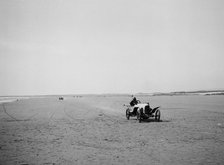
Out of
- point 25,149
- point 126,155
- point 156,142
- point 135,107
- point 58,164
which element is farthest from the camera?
point 135,107

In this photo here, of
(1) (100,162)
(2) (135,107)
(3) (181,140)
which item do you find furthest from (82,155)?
(2) (135,107)

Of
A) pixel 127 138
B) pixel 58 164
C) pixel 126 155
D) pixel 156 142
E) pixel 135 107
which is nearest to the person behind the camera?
pixel 58 164

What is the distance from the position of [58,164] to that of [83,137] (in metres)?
4.17

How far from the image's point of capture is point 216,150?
26.2 ft

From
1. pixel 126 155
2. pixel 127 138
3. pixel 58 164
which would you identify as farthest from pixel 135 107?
pixel 58 164

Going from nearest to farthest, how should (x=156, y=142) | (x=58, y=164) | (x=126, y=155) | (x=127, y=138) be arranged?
(x=58, y=164) → (x=126, y=155) → (x=156, y=142) → (x=127, y=138)

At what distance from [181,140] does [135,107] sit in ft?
30.4

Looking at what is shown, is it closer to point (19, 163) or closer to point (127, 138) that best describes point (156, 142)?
point (127, 138)

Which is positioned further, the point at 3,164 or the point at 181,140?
the point at 181,140

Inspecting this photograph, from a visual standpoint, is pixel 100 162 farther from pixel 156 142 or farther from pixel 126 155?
pixel 156 142

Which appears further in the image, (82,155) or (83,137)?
(83,137)

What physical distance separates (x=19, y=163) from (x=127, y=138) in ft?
16.3

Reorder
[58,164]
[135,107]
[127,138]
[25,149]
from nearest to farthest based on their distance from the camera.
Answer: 1. [58,164]
2. [25,149]
3. [127,138]
4. [135,107]

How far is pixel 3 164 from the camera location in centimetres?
689
